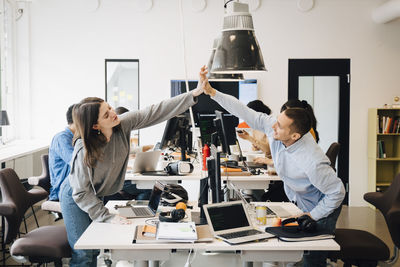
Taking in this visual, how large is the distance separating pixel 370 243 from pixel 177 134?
2.61 metres

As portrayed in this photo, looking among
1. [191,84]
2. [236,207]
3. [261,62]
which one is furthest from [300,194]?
[191,84]

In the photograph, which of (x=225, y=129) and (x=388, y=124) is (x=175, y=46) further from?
(x=388, y=124)

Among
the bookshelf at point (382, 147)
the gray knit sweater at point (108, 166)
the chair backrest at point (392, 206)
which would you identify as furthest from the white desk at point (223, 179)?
the bookshelf at point (382, 147)

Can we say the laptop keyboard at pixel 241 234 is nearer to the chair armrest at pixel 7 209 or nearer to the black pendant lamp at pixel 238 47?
the black pendant lamp at pixel 238 47

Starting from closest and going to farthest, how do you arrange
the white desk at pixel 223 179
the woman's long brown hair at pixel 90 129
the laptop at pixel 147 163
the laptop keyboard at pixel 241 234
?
the laptop keyboard at pixel 241 234 < the woman's long brown hair at pixel 90 129 < the white desk at pixel 223 179 < the laptop at pixel 147 163

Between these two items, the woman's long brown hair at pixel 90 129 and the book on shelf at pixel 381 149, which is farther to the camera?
the book on shelf at pixel 381 149

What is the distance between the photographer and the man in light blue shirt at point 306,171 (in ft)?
9.36

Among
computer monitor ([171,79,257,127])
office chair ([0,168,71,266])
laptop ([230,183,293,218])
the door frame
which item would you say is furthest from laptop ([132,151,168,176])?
the door frame

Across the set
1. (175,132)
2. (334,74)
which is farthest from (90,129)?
(334,74)

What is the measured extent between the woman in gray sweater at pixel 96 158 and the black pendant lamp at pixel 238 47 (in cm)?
29

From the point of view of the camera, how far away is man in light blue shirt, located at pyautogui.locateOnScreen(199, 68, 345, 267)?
2.85 meters

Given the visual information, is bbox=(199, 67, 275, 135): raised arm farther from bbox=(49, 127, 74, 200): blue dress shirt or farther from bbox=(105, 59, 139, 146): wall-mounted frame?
bbox=(105, 59, 139, 146): wall-mounted frame

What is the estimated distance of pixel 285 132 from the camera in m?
3.04

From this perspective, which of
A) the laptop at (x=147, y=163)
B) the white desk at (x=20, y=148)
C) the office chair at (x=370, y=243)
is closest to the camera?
the office chair at (x=370, y=243)
